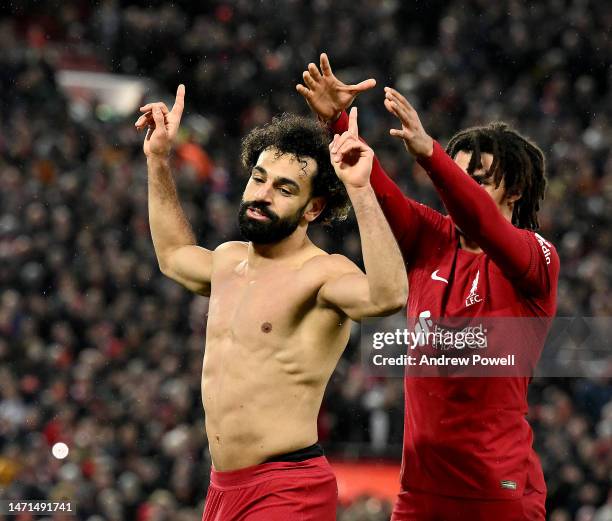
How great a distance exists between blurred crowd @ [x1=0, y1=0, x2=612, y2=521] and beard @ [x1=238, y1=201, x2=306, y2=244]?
4.34 meters

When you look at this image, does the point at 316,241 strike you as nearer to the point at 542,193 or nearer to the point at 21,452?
the point at 21,452

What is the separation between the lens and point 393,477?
31.2 feet

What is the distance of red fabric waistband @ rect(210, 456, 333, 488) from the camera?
4273 mm

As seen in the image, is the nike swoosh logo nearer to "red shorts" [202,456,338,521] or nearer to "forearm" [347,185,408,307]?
"forearm" [347,185,408,307]

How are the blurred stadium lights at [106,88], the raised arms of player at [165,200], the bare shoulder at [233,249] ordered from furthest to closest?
the blurred stadium lights at [106,88] → the raised arms of player at [165,200] → the bare shoulder at [233,249]

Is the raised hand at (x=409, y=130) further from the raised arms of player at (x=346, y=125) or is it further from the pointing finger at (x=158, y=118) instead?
the pointing finger at (x=158, y=118)

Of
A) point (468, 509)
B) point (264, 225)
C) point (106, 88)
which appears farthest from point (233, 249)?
point (106, 88)

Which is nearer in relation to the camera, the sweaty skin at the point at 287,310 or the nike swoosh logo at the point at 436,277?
the sweaty skin at the point at 287,310

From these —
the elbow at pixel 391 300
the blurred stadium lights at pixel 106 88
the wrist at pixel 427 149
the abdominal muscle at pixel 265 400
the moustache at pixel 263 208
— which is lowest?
the abdominal muscle at pixel 265 400

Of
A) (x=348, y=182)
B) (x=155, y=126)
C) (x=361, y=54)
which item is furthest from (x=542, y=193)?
(x=361, y=54)

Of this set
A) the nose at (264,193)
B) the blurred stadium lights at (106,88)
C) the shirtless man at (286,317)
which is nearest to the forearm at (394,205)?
the shirtless man at (286,317)

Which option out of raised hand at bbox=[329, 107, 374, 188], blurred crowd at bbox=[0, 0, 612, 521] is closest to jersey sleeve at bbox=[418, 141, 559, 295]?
raised hand at bbox=[329, 107, 374, 188]

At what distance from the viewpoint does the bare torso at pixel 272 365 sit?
14.1 feet

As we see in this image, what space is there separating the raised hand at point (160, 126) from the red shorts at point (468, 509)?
161cm
